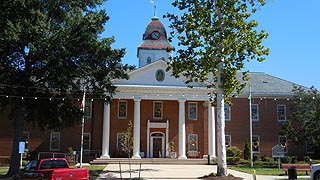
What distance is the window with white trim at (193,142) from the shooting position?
44438mm

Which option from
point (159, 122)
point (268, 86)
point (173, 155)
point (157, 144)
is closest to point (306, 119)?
point (268, 86)

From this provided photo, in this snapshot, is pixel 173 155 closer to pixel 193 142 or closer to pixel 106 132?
pixel 193 142

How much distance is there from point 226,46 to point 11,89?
584 inches

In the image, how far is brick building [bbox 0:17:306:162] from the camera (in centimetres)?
4250

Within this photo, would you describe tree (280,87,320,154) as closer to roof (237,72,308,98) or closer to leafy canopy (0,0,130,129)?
roof (237,72,308,98)

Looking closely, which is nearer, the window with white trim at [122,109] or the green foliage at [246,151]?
the green foliage at [246,151]

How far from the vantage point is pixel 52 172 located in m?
15.2

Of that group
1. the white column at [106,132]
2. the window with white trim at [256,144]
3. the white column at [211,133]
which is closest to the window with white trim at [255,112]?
the window with white trim at [256,144]

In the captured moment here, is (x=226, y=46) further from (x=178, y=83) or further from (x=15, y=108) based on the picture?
(x=178, y=83)

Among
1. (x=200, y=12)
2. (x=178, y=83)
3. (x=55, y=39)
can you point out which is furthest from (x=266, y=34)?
(x=178, y=83)

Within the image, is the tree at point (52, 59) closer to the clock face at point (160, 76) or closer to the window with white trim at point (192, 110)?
the clock face at point (160, 76)

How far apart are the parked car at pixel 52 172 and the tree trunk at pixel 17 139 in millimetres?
9438

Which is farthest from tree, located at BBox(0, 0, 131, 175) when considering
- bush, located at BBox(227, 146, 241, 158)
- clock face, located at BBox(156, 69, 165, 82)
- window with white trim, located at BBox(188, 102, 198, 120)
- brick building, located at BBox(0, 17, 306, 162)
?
bush, located at BBox(227, 146, 241, 158)

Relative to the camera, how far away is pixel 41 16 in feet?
86.7
